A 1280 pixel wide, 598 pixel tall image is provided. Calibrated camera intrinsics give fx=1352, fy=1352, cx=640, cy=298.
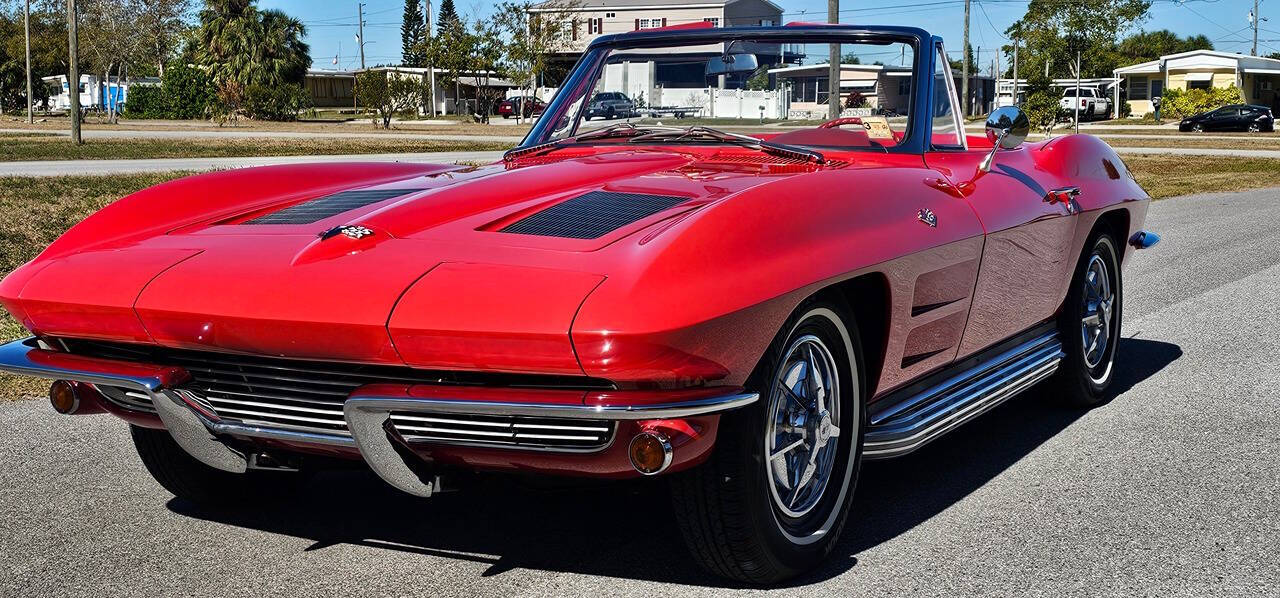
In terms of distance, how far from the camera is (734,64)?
16.2ft

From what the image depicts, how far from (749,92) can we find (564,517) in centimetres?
192

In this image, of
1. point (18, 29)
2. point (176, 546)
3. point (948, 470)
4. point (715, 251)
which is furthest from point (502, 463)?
point (18, 29)

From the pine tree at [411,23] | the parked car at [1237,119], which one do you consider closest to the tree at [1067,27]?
the parked car at [1237,119]

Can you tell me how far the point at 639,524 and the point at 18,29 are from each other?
61914mm

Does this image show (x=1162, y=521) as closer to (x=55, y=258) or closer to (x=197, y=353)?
(x=197, y=353)

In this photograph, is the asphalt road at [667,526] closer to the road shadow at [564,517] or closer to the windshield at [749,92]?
the road shadow at [564,517]

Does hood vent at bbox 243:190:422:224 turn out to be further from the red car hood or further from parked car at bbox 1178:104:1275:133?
parked car at bbox 1178:104:1275:133

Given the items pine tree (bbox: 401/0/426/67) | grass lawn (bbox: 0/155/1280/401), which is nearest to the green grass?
grass lawn (bbox: 0/155/1280/401)

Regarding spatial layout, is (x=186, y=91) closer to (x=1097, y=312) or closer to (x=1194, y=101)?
(x=1194, y=101)

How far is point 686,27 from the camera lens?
5.12m

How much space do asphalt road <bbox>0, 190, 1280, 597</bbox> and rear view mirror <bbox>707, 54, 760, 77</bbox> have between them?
1.54 meters

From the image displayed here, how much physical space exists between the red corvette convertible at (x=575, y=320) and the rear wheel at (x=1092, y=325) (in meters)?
0.54

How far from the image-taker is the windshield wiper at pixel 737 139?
4137 millimetres

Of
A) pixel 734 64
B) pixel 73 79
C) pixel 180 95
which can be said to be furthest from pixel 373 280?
pixel 180 95
